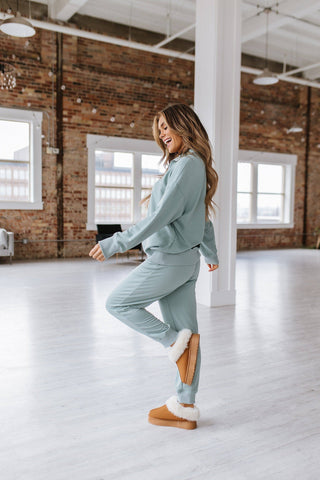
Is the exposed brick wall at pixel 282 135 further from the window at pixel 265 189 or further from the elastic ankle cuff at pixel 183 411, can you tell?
the elastic ankle cuff at pixel 183 411

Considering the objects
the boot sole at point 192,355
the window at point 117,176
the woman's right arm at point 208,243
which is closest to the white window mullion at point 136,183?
the window at point 117,176

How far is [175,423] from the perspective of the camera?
83.8 inches

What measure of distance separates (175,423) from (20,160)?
25.8 feet

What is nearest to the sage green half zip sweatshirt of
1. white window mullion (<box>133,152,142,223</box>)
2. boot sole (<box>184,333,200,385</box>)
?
boot sole (<box>184,333,200,385</box>)

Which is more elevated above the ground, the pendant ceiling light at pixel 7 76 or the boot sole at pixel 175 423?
the pendant ceiling light at pixel 7 76

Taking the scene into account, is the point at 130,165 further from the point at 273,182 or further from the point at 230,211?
the point at 230,211

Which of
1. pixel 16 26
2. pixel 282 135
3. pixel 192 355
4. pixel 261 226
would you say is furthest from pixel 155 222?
pixel 282 135

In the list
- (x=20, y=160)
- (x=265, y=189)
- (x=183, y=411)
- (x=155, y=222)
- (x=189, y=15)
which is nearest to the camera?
(x=155, y=222)

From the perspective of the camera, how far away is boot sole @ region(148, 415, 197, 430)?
6.92 ft

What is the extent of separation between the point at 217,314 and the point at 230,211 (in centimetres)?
118

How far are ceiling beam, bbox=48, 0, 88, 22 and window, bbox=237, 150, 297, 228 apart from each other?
5.58 metres

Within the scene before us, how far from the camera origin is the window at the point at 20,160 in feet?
29.0

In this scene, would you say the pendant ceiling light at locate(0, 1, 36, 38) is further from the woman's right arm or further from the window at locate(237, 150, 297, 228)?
the window at locate(237, 150, 297, 228)

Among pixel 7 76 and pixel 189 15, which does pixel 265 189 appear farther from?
pixel 7 76
